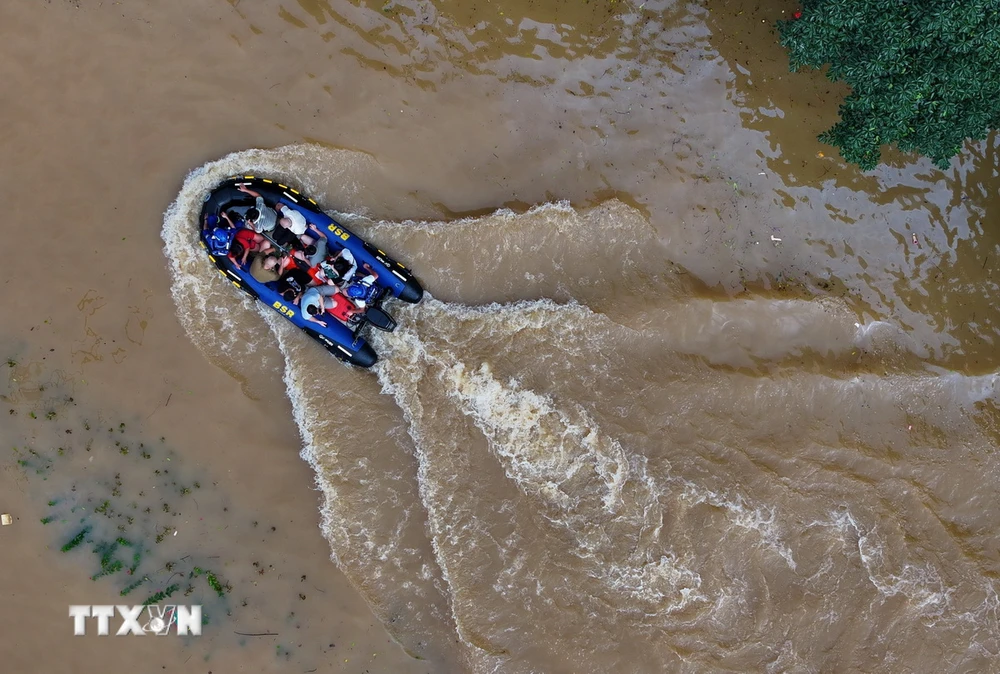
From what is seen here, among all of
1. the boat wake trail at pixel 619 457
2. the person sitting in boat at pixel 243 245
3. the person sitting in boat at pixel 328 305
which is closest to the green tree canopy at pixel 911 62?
the boat wake trail at pixel 619 457

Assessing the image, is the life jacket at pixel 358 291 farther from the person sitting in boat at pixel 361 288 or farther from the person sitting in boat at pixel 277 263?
the person sitting in boat at pixel 277 263

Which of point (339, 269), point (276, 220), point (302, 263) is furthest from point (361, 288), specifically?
point (276, 220)

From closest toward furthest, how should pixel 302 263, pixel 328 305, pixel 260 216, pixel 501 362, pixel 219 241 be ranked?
pixel 260 216, pixel 219 241, pixel 328 305, pixel 302 263, pixel 501 362

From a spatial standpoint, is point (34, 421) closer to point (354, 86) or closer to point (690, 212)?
point (354, 86)

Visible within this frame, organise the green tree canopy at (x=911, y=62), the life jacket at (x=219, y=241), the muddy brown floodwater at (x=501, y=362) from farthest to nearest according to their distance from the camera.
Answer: the muddy brown floodwater at (x=501, y=362) → the life jacket at (x=219, y=241) → the green tree canopy at (x=911, y=62)

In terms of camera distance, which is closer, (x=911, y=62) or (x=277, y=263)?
(x=911, y=62)

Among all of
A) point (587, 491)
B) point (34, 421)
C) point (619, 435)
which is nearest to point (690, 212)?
point (619, 435)

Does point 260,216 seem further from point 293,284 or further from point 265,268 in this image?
point 293,284
